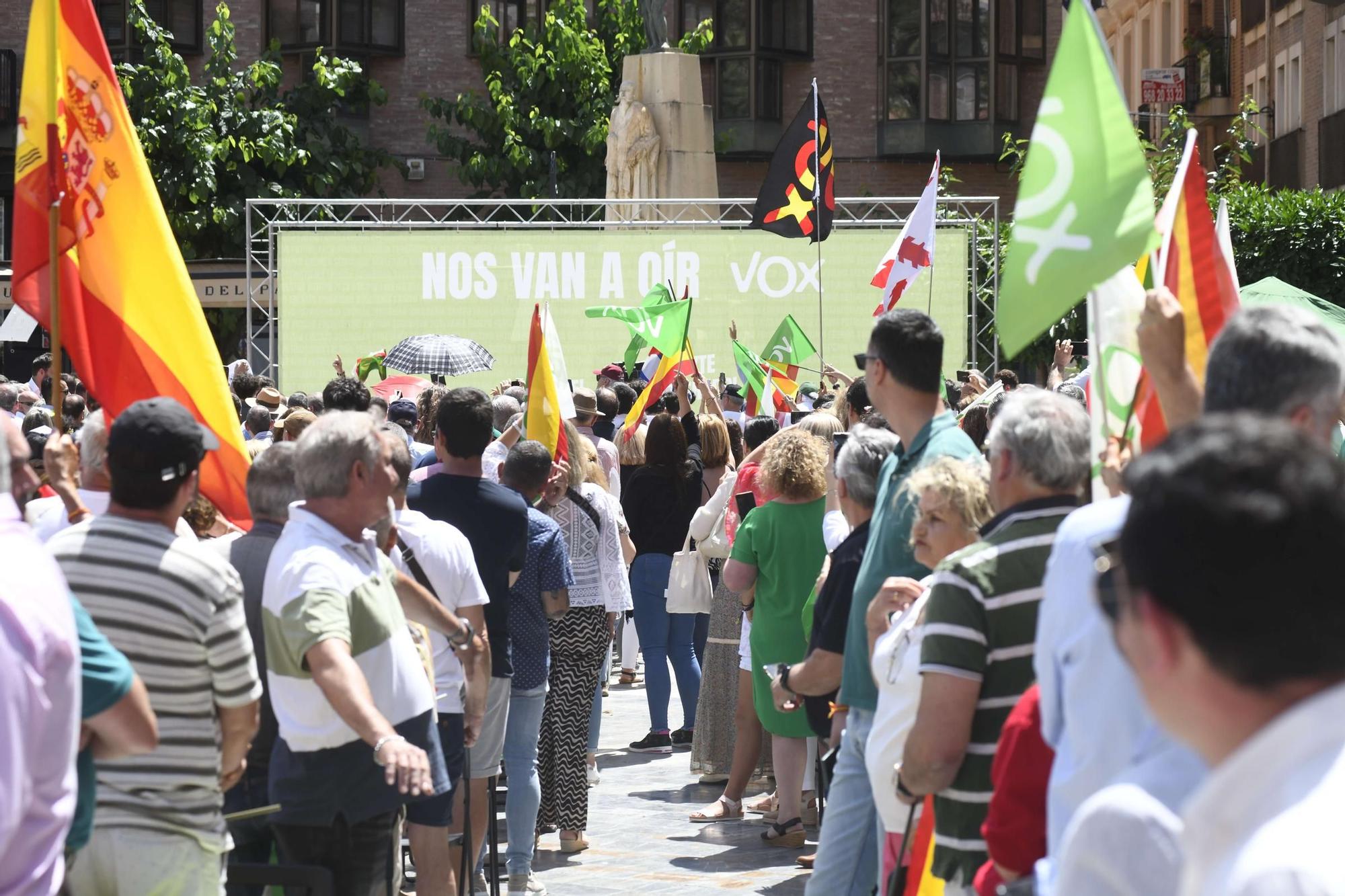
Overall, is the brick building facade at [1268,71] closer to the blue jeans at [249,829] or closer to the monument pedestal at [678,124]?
the monument pedestal at [678,124]

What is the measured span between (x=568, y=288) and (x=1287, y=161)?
59.4ft

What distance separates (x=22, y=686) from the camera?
2.67 meters

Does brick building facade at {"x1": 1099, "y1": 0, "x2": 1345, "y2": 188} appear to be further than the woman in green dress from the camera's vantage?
Yes

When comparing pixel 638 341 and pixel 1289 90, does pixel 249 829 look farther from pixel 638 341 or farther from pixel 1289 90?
pixel 1289 90

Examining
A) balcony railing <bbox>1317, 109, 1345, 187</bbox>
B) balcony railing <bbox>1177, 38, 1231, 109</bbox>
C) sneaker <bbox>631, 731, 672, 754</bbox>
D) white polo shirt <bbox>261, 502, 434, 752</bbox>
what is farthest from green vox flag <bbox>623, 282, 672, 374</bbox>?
balcony railing <bbox>1177, 38, 1231, 109</bbox>

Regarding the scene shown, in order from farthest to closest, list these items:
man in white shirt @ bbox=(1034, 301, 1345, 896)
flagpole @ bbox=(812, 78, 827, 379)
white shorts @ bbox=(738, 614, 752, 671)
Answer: flagpole @ bbox=(812, 78, 827, 379)
white shorts @ bbox=(738, 614, 752, 671)
man in white shirt @ bbox=(1034, 301, 1345, 896)

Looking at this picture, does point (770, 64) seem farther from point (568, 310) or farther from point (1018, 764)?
point (1018, 764)

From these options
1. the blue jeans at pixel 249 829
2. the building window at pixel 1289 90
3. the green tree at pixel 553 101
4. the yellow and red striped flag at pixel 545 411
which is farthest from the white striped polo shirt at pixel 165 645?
the building window at pixel 1289 90

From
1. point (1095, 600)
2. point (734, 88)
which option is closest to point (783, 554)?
point (1095, 600)

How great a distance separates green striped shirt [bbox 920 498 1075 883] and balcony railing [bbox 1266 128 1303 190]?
32159 millimetres

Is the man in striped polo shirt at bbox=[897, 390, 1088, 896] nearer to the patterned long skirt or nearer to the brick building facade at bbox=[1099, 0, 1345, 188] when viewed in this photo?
the patterned long skirt

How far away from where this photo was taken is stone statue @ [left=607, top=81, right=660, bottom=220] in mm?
25875

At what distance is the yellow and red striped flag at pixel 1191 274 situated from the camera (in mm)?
4242

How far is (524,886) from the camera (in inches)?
284
